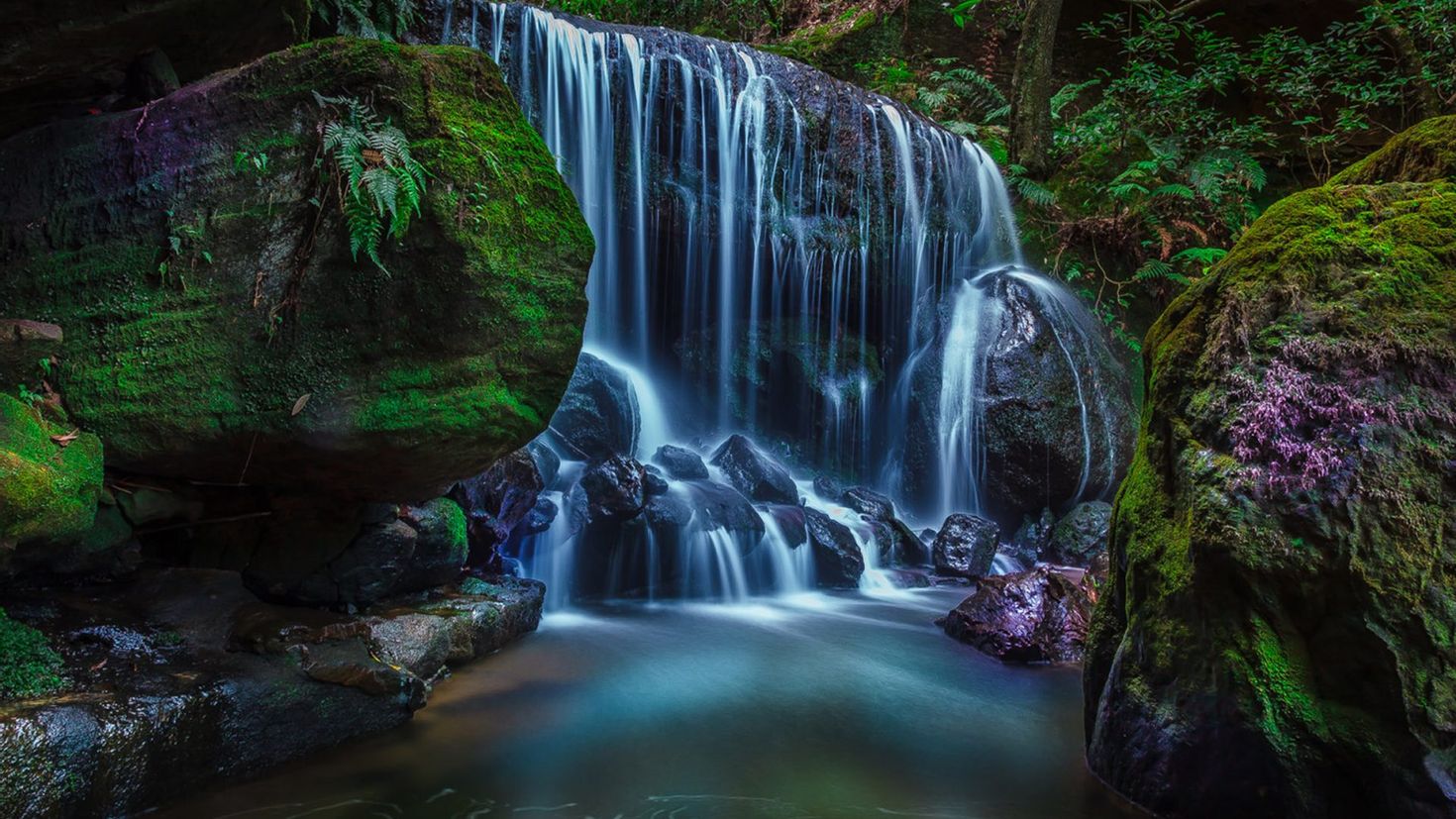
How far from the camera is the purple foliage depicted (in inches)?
104

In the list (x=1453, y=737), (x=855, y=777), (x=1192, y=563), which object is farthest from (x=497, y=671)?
(x=1453, y=737)

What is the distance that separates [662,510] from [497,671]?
3.02m

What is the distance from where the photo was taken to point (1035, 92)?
41.7ft

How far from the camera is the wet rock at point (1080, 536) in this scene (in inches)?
366

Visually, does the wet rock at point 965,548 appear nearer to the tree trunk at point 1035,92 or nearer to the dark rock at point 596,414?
the dark rock at point 596,414

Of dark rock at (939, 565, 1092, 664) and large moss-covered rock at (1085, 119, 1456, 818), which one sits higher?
large moss-covered rock at (1085, 119, 1456, 818)

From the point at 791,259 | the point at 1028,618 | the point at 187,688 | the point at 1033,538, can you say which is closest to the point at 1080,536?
the point at 1033,538

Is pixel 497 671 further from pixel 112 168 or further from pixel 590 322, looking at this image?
pixel 590 322

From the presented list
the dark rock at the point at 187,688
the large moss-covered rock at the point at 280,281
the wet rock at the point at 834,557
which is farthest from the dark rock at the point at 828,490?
the large moss-covered rock at the point at 280,281

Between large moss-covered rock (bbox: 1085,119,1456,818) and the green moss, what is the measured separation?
4.19 meters

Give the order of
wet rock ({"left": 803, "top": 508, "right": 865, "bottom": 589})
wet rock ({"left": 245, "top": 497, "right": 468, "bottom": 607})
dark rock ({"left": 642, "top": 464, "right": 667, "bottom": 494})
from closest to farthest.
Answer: wet rock ({"left": 245, "top": 497, "right": 468, "bottom": 607}), dark rock ({"left": 642, "top": 464, "right": 667, "bottom": 494}), wet rock ({"left": 803, "top": 508, "right": 865, "bottom": 589})

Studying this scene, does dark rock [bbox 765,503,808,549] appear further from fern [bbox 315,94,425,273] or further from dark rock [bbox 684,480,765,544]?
fern [bbox 315,94,425,273]

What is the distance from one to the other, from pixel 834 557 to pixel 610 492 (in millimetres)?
2557

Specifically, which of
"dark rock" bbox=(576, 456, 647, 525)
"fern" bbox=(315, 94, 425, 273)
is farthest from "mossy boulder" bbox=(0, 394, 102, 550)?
"dark rock" bbox=(576, 456, 647, 525)
